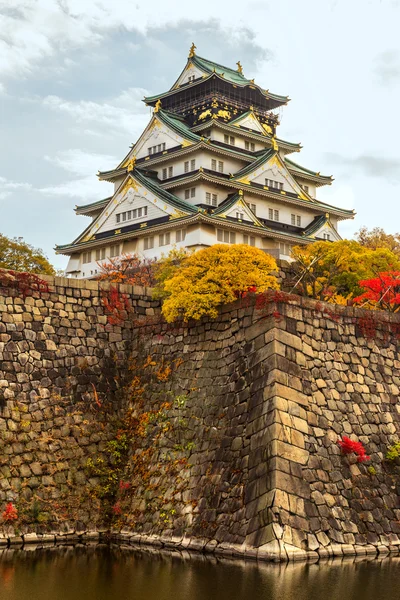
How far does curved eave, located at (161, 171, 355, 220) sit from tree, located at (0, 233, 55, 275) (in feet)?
34.0

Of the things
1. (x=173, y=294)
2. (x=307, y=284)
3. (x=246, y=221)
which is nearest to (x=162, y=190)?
(x=246, y=221)

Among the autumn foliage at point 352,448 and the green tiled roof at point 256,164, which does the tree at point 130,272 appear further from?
the autumn foliage at point 352,448

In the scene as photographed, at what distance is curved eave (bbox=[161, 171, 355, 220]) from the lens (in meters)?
48.0

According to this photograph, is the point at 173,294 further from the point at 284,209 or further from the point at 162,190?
the point at 284,209

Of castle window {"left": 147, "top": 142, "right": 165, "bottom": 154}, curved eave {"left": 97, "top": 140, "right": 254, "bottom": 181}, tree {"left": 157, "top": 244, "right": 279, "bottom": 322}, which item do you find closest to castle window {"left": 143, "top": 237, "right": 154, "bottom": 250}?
curved eave {"left": 97, "top": 140, "right": 254, "bottom": 181}

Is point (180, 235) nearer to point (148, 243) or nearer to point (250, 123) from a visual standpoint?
point (148, 243)

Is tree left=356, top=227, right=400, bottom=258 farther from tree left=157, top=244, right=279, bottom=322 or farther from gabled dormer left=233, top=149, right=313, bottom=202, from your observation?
tree left=157, top=244, right=279, bottom=322

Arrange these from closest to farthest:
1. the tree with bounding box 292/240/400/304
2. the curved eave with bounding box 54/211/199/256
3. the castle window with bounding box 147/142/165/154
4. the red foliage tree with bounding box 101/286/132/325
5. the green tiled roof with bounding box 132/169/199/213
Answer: the red foliage tree with bounding box 101/286/132/325
the tree with bounding box 292/240/400/304
the curved eave with bounding box 54/211/199/256
the green tiled roof with bounding box 132/169/199/213
the castle window with bounding box 147/142/165/154

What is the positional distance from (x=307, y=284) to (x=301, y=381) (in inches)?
354

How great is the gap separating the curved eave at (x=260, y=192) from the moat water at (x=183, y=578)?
3229cm

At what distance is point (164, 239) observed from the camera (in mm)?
46875

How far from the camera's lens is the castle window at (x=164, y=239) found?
46.6 m

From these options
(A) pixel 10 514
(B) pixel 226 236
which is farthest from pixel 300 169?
(A) pixel 10 514

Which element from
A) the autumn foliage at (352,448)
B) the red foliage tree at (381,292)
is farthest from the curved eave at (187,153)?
the autumn foliage at (352,448)
